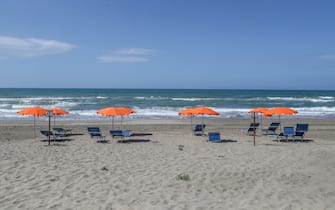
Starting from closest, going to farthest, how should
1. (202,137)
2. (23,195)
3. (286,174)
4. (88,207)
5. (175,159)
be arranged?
(88,207), (23,195), (286,174), (175,159), (202,137)

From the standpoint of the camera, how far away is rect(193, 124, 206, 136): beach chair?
13.9 metres

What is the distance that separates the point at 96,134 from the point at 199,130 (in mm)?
4387

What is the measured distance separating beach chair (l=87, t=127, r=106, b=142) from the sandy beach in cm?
121

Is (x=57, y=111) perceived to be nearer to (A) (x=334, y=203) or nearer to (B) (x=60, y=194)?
(B) (x=60, y=194)

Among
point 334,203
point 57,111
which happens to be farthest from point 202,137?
point 334,203

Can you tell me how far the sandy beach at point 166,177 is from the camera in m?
5.14

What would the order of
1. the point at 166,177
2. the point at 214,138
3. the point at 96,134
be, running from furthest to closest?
the point at 96,134
the point at 214,138
the point at 166,177

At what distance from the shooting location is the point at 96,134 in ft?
39.4

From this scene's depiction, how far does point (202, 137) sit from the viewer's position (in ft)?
43.4

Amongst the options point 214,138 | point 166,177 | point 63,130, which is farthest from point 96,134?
point 166,177

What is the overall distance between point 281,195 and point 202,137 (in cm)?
776

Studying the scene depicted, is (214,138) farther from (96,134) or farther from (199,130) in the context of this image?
(96,134)

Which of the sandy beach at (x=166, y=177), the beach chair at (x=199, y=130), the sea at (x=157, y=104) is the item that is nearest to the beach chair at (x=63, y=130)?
the sandy beach at (x=166, y=177)

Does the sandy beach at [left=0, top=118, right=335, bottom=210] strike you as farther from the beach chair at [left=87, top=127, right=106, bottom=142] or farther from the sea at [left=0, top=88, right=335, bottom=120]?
the sea at [left=0, top=88, right=335, bottom=120]
